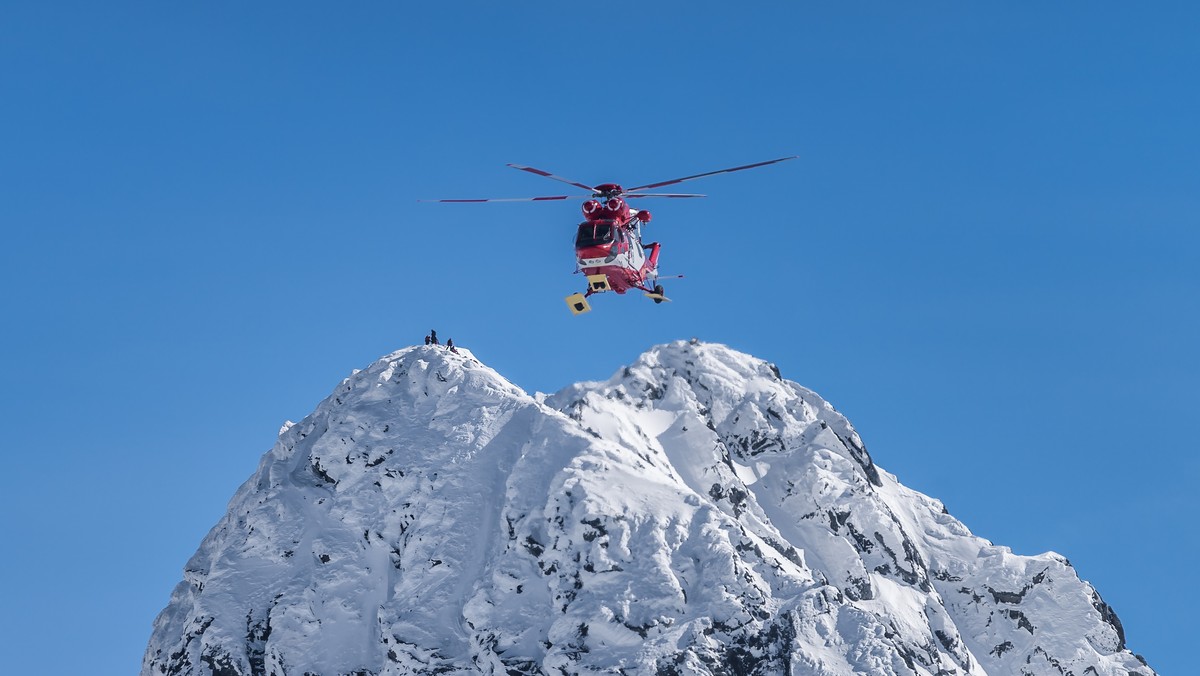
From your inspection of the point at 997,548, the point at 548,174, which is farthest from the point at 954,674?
the point at 548,174

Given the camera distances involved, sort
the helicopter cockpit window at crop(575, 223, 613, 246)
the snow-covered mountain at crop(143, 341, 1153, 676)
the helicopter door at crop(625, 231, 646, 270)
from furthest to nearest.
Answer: the snow-covered mountain at crop(143, 341, 1153, 676), the helicopter door at crop(625, 231, 646, 270), the helicopter cockpit window at crop(575, 223, 613, 246)

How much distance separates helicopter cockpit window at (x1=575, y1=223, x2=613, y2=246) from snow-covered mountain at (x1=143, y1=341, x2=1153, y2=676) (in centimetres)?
4287

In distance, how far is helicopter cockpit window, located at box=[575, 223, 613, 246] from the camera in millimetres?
104125

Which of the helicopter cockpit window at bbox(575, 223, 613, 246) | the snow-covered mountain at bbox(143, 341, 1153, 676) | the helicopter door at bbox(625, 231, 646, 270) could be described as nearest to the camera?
the helicopter cockpit window at bbox(575, 223, 613, 246)

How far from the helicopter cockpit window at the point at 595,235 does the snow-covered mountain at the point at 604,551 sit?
42.9 metres

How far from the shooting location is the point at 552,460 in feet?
492

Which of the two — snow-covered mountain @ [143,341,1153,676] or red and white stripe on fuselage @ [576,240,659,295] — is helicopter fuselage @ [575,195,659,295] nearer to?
red and white stripe on fuselage @ [576,240,659,295]

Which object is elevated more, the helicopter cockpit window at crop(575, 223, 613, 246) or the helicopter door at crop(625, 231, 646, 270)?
the helicopter door at crop(625, 231, 646, 270)

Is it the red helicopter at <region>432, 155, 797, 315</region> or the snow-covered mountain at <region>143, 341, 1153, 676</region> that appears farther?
the snow-covered mountain at <region>143, 341, 1153, 676</region>

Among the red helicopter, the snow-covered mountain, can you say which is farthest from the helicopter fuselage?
the snow-covered mountain

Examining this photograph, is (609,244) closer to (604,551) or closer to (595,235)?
(595,235)

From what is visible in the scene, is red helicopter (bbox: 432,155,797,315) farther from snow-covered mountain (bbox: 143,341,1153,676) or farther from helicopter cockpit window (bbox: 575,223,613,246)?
snow-covered mountain (bbox: 143,341,1153,676)

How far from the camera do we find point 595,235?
10419cm

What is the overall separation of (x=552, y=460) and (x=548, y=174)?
183 ft
